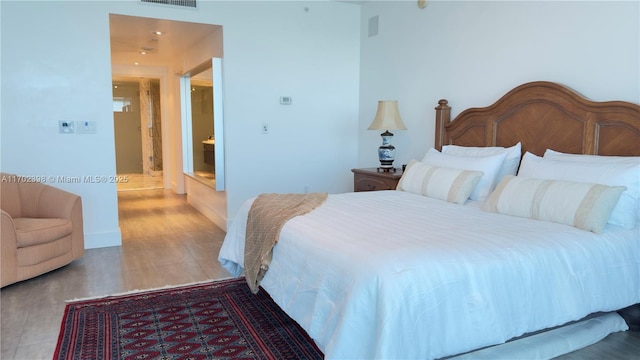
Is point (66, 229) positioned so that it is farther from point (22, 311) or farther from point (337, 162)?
point (337, 162)

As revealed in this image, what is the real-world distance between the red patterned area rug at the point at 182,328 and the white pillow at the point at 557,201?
145 centimetres

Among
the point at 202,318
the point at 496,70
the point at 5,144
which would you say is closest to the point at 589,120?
the point at 496,70

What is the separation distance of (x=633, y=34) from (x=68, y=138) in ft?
14.9

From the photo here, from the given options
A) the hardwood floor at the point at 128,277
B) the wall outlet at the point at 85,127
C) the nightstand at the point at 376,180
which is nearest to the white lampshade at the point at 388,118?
the nightstand at the point at 376,180

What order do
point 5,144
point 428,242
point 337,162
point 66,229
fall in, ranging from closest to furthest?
point 428,242
point 66,229
point 5,144
point 337,162

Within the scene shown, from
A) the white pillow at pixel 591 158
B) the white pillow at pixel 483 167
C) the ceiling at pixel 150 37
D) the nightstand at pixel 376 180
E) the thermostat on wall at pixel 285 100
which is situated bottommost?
the nightstand at pixel 376 180

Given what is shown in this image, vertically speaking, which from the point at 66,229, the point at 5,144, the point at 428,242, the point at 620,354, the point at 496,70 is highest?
the point at 496,70

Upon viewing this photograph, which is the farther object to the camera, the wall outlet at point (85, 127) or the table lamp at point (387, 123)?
the table lamp at point (387, 123)

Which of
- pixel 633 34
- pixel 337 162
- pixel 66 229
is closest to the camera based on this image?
pixel 633 34

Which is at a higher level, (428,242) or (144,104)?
(144,104)

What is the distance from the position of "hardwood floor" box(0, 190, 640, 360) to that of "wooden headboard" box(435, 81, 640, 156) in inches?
46.7

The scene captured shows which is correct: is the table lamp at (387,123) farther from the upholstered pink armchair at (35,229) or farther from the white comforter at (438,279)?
the upholstered pink armchair at (35,229)

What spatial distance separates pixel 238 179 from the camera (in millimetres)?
4977

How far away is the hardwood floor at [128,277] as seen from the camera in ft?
7.98
